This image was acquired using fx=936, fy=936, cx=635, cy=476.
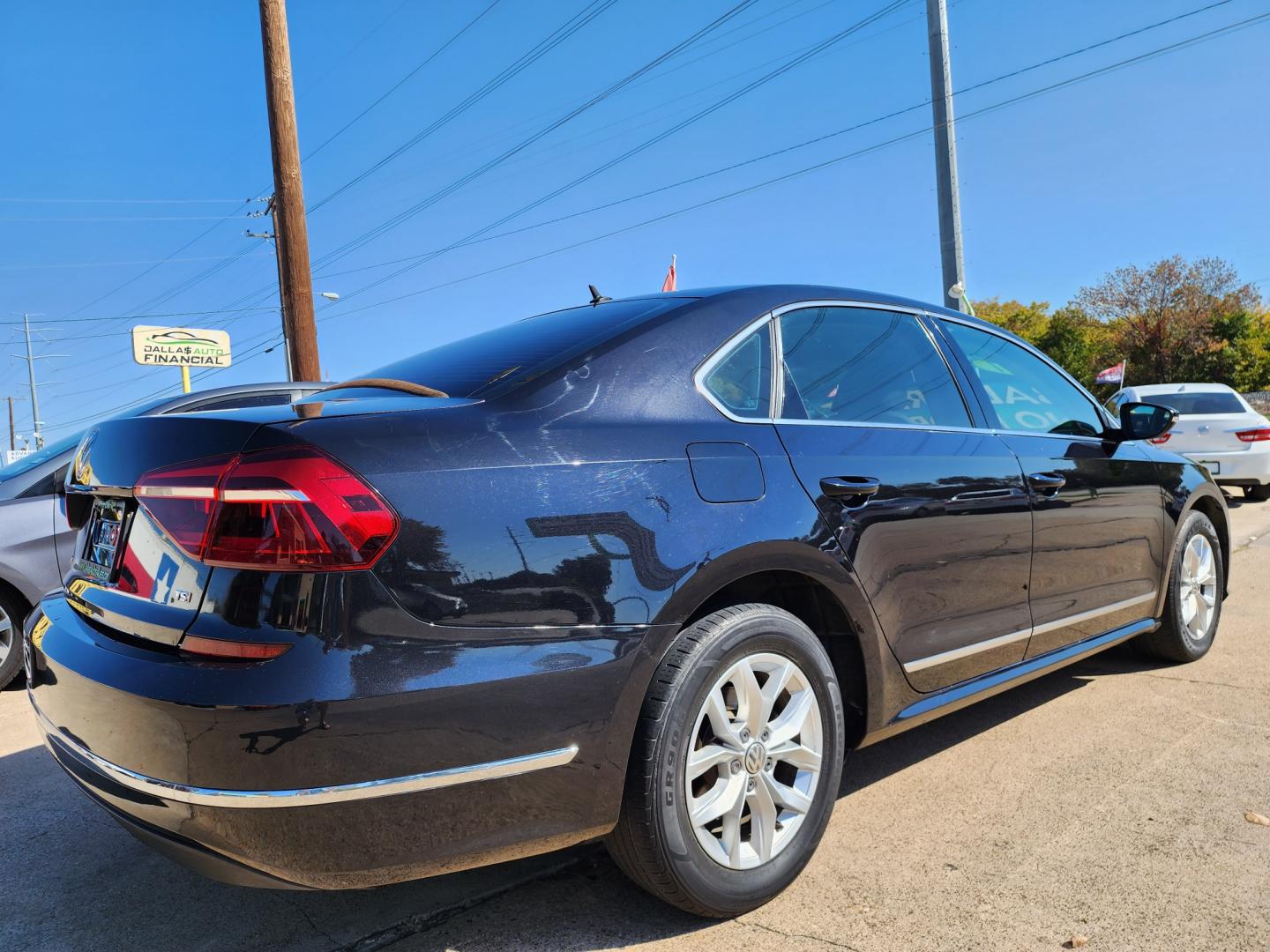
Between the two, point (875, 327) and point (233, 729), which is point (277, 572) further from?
point (875, 327)

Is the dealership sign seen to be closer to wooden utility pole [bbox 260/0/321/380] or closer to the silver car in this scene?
wooden utility pole [bbox 260/0/321/380]

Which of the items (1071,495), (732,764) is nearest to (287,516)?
(732,764)

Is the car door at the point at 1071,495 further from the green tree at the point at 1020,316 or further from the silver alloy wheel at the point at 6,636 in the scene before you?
the green tree at the point at 1020,316

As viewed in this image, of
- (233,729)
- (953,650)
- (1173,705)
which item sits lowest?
(1173,705)

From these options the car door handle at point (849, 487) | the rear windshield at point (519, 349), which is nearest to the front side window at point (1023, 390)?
the car door handle at point (849, 487)

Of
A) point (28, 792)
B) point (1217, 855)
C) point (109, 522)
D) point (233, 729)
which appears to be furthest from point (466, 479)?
point (28, 792)

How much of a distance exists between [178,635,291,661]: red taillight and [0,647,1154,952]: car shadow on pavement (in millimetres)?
911

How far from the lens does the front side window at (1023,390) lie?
341cm

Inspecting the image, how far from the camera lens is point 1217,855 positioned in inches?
98.8

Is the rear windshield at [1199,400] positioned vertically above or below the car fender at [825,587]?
above

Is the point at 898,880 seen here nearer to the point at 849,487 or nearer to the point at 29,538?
the point at 849,487

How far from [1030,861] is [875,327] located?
5.38 feet

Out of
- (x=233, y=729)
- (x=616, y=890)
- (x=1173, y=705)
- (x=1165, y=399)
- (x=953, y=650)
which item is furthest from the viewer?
(x=1165, y=399)

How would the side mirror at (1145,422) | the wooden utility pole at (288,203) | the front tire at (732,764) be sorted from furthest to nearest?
the wooden utility pole at (288,203)
the side mirror at (1145,422)
the front tire at (732,764)
